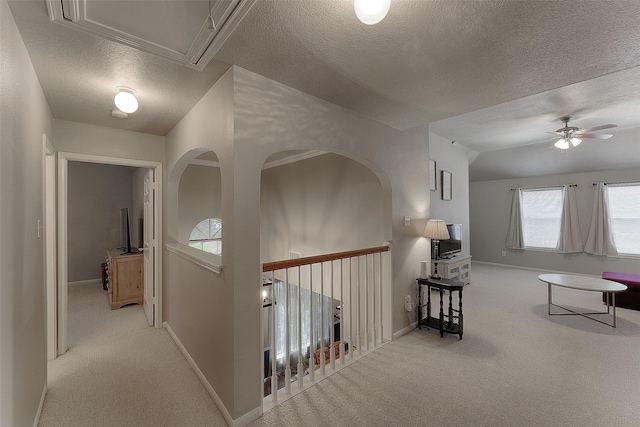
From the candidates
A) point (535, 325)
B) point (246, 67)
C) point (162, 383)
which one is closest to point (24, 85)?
point (246, 67)

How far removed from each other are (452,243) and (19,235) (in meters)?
5.69

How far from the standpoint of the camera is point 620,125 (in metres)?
4.46

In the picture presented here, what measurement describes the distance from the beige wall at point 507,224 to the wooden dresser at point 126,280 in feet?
26.9

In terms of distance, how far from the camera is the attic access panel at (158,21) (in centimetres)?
120

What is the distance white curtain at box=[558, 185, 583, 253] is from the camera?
5988 millimetres

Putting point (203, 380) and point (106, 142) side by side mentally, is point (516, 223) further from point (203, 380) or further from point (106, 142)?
point (106, 142)

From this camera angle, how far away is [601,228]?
18.5ft

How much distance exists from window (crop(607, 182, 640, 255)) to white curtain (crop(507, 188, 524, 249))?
1587 millimetres

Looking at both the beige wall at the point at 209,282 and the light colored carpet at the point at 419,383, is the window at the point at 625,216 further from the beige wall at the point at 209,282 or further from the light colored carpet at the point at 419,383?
the beige wall at the point at 209,282

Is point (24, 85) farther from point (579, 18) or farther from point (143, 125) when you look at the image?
point (579, 18)

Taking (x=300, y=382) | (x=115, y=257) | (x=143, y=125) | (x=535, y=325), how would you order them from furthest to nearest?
(x=115, y=257) → (x=535, y=325) → (x=143, y=125) → (x=300, y=382)

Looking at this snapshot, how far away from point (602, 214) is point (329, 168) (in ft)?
19.7

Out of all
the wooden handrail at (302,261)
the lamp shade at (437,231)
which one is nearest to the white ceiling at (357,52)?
the lamp shade at (437,231)

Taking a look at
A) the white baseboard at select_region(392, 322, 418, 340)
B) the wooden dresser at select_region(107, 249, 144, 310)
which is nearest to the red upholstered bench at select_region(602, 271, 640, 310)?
the white baseboard at select_region(392, 322, 418, 340)
